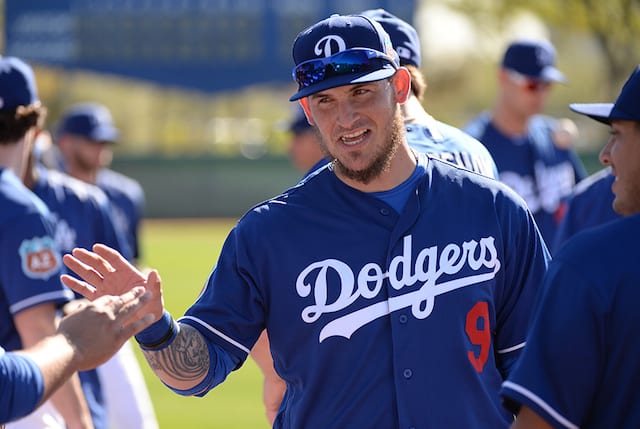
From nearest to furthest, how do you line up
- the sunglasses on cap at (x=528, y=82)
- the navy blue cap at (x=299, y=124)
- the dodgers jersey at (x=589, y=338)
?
the dodgers jersey at (x=589, y=338) → the navy blue cap at (x=299, y=124) → the sunglasses on cap at (x=528, y=82)

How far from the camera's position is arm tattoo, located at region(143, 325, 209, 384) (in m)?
3.32

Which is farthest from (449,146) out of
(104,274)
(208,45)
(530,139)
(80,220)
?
(208,45)

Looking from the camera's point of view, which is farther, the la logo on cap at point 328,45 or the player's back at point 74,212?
the player's back at point 74,212

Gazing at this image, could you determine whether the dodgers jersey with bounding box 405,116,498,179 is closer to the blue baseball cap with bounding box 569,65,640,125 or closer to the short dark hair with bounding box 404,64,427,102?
the short dark hair with bounding box 404,64,427,102

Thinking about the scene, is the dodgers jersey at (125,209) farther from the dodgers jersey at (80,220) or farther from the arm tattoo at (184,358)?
the arm tattoo at (184,358)

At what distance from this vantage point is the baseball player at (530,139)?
7062mm

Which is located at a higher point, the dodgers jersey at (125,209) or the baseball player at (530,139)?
the baseball player at (530,139)

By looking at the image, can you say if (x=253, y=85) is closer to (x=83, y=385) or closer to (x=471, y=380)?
(x=83, y=385)

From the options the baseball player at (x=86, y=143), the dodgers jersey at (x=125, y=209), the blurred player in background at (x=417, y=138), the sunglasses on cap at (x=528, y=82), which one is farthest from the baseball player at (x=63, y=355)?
the dodgers jersey at (x=125, y=209)

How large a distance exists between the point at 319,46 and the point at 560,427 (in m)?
1.46

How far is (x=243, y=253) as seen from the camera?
351 cm

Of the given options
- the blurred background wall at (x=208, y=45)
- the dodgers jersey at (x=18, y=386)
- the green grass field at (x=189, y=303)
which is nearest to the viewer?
the dodgers jersey at (x=18, y=386)

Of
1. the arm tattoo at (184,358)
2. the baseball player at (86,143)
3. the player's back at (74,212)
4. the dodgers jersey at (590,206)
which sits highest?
the arm tattoo at (184,358)

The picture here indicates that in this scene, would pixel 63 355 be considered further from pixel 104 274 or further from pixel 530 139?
pixel 530 139
